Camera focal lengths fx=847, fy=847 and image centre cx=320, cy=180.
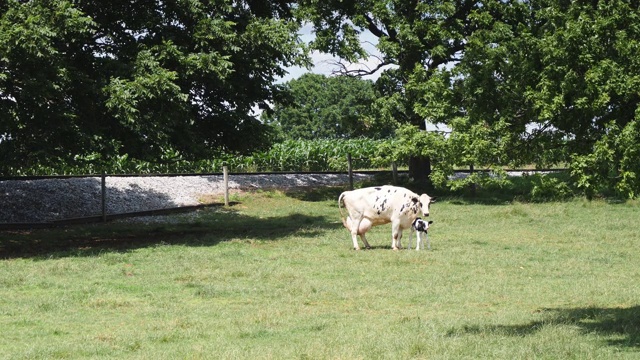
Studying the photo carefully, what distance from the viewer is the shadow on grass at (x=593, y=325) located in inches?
421

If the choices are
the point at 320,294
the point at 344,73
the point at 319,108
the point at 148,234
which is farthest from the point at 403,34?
the point at 319,108

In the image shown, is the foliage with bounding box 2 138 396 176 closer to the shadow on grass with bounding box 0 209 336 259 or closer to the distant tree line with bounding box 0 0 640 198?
the distant tree line with bounding box 0 0 640 198

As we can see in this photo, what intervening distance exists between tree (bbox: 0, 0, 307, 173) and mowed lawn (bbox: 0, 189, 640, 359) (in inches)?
115

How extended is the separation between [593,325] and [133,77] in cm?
1486

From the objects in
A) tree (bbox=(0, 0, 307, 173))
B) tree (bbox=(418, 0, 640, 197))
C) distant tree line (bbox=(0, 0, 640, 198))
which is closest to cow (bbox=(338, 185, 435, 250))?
distant tree line (bbox=(0, 0, 640, 198))

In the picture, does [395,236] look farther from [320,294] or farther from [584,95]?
[584,95]

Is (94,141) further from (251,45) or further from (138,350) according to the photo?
(138,350)

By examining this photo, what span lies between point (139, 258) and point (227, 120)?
8.00 meters

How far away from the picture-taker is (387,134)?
113 meters

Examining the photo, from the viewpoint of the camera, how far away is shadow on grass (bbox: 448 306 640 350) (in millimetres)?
10688

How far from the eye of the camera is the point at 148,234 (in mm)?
26406

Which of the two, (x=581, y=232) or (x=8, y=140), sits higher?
(x=8, y=140)

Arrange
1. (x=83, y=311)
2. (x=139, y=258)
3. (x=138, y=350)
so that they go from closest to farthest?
1. (x=138, y=350)
2. (x=83, y=311)
3. (x=139, y=258)

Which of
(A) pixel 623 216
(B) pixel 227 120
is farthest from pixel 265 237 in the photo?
(A) pixel 623 216
